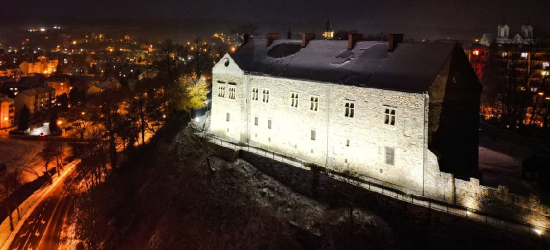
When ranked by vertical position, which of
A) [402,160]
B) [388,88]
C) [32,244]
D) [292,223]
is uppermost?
[388,88]

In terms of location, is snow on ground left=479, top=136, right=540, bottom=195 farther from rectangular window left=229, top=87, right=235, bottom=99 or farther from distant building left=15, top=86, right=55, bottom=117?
distant building left=15, top=86, right=55, bottom=117

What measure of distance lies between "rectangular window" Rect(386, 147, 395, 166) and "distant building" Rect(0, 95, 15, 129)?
92.7 meters

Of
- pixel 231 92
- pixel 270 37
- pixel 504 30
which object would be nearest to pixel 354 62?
pixel 270 37

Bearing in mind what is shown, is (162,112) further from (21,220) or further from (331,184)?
(331,184)

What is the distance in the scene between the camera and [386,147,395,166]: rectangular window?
3109 centimetres

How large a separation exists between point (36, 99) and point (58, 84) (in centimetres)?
1822

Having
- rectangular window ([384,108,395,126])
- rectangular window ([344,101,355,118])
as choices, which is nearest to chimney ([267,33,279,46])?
rectangular window ([344,101,355,118])

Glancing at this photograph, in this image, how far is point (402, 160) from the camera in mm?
30484

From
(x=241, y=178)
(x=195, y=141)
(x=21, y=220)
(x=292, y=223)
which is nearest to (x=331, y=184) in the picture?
(x=292, y=223)

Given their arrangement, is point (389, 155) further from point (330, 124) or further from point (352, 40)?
point (352, 40)

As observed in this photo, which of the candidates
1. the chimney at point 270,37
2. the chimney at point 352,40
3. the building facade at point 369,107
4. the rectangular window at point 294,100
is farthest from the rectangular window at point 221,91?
the chimney at point 352,40

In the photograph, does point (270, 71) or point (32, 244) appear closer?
point (270, 71)

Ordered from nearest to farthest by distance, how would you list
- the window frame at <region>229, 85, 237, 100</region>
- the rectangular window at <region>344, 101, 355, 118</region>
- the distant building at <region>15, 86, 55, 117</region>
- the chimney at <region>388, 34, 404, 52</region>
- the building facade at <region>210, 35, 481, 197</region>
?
1. the building facade at <region>210, 35, 481, 197</region>
2. the rectangular window at <region>344, 101, 355, 118</region>
3. the chimney at <region>388, 34, 404, 52</region>
4. the window frame at <region>229, 85, 237, 100</region>
5. the distant building at <region>15, 86, 55, 117</region>

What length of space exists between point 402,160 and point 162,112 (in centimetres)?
3978
